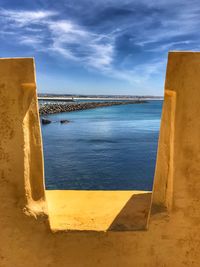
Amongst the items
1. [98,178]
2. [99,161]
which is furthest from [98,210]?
[99,161]

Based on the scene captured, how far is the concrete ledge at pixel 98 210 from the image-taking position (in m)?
3.91

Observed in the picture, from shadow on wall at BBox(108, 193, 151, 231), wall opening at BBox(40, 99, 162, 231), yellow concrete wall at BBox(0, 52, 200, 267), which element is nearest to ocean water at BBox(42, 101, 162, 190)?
wall opening at BBox(40, 99, 162, 231)

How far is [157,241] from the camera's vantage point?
3.81 m

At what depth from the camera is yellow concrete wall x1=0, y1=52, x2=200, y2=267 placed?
3605 millimetres

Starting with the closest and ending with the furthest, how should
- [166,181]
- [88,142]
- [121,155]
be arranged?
[166,181] → [121,155] → [88,142]

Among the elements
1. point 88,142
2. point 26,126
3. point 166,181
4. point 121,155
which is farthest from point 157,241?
point 88,142

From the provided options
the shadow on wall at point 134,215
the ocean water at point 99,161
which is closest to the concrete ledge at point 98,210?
the shadow on wall at point 134,215

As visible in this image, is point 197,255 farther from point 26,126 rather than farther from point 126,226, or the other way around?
point 26,126

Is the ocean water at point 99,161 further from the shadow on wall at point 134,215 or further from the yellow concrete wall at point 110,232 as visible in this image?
the yellow concrete wall at point 110,232

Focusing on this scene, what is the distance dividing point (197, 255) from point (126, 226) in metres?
0.74

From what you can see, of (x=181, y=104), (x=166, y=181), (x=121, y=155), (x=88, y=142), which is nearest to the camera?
(x=181, y=104)

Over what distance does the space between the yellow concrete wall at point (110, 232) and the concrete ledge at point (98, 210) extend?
0.10 meters

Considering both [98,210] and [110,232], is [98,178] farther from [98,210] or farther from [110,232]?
[110,232]

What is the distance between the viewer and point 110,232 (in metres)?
3.84
